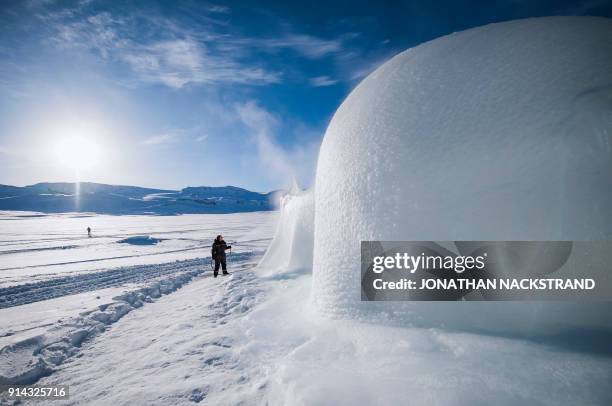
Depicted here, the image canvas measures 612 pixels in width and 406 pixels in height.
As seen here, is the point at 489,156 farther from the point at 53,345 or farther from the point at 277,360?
the point at 53,345

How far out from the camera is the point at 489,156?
120 inches

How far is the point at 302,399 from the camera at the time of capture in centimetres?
242

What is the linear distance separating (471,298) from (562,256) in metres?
0.92

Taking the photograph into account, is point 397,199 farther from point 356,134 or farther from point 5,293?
point 5,293

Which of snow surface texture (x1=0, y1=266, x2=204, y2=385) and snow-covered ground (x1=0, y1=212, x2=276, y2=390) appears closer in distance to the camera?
snow surface texture (x1=0, y1=266, x2=204, y2=385)

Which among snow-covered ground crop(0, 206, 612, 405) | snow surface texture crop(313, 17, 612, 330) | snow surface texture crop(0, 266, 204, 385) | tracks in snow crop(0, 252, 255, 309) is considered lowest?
tracks in snow crop(0, 252, 255, 309)

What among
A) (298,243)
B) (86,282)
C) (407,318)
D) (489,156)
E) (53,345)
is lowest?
(86,282)

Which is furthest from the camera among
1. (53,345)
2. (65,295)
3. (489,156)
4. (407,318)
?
(65,295)

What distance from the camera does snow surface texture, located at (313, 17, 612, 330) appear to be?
2811 mm

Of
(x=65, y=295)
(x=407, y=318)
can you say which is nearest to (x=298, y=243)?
(x=407, y=318)

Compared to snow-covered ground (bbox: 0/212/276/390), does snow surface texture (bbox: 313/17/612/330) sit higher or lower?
higher

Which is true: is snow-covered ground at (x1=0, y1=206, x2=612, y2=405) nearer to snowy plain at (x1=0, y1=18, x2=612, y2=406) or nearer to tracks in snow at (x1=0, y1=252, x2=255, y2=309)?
snowy plain at (x1=0, y1=18, x2=612, y2=406)

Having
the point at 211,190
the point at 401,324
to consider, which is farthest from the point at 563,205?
the point at 211,190

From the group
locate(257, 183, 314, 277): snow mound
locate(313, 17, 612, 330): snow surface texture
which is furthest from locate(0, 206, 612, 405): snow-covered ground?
A: locate(257, 183, 314, 277): snow mound
